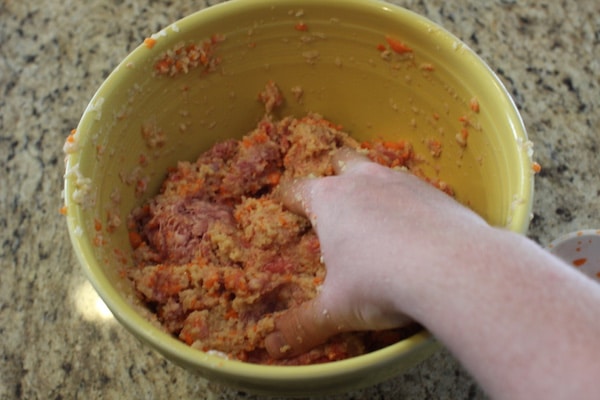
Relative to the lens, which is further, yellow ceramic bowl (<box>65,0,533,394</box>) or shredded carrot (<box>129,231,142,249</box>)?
shredded carrot (<box>129,231,142,249</box>)

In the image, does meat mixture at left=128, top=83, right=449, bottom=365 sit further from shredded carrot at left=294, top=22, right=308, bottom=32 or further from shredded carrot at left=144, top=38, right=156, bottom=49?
shredded carrot at left=144, top=38, right=156, bottom=49

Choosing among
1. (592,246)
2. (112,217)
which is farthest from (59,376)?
(592,246)

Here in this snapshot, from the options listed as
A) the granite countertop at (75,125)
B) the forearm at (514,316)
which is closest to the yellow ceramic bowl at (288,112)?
the forearm at (514,316)

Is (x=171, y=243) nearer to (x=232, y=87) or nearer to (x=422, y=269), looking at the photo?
(x=232, y=87)

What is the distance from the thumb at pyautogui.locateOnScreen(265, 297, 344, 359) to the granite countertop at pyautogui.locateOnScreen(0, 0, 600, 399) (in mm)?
194

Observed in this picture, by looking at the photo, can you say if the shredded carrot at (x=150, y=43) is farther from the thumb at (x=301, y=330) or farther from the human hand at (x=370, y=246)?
the thumb at (x=301, y=330)

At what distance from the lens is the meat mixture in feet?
2.75

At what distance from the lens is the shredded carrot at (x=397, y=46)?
0.97m

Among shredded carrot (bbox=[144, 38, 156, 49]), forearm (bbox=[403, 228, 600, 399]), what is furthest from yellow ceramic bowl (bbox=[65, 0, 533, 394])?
forearm (bbox=[403, 228, 600, 399])

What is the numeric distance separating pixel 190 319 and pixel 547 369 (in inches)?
20.4

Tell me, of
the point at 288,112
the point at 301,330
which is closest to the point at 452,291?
the point at 301,330

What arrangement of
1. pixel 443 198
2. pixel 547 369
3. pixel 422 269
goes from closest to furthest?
pixel 547 369 < pixel 422 269 < pixel 443 198

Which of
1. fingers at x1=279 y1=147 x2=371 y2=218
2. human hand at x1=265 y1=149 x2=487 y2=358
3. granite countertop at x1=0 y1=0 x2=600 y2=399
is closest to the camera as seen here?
human hand at x1=265 y1=149 x2=487 y2=358

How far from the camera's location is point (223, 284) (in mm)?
877
